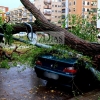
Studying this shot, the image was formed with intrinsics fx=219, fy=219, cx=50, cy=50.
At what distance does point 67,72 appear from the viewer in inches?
246

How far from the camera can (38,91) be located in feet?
22.6

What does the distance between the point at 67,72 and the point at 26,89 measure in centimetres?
169

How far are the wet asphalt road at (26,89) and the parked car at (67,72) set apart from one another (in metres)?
0.45

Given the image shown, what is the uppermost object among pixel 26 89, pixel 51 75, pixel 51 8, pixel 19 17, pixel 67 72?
pixel 51 8

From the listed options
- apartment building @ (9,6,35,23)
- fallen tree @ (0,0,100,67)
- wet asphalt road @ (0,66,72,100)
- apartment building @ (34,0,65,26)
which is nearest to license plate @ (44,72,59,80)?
wet asphalt road @ (0,66,72,100)

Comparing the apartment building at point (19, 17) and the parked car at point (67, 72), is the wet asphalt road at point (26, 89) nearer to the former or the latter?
the parked car at point (67, 72)

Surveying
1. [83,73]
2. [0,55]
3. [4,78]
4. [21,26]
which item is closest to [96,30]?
[83,73]

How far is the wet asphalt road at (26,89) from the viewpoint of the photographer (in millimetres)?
6363

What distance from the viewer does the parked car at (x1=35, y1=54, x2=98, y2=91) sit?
6.18 metres

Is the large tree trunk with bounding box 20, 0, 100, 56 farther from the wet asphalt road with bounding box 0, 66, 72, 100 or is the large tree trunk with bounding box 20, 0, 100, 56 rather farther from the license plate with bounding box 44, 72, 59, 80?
the wet asphalt road with bounding box 0, 66, 72, 100

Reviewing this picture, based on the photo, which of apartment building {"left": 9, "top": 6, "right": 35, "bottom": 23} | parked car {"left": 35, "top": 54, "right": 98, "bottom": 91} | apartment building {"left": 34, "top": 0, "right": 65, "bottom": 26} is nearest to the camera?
parked car {"left": 35, "top": 54, "right": 98, "bottom": 91}

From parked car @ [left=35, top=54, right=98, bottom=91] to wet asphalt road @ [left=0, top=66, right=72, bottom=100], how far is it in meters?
0.45

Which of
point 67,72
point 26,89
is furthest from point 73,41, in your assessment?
point 26,89

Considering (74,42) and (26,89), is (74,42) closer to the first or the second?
(74,42)
